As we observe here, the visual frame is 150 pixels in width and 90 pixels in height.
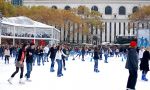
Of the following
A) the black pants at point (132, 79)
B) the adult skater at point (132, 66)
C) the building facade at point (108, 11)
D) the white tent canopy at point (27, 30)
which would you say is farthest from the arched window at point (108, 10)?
the black pants at point (132, 79)

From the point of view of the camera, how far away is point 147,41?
38156 mm

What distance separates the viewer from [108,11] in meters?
110

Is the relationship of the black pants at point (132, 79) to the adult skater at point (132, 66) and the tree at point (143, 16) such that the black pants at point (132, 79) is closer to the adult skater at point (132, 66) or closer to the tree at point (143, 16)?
the adult skater at point (132, 66)

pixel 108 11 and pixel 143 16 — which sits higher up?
pixel 108 11

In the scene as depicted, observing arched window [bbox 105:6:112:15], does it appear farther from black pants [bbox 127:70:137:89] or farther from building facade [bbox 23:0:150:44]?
black pants [bbox 127:70:137:89]

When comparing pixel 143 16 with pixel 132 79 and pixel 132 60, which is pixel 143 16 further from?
pixel 132 79

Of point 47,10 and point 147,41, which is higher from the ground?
point 47,10

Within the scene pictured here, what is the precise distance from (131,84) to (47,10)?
65571 mm

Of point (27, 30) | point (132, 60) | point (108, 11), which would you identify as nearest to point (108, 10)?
point (108, 11)

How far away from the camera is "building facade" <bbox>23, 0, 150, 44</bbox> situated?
352 ft

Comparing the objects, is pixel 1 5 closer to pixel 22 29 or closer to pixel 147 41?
pixel 22 29

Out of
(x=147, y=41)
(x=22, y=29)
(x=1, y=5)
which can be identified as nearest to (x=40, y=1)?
(x=1, y=5)

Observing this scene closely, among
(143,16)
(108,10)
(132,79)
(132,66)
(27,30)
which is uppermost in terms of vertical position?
(108,10)

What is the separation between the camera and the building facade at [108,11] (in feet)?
352
